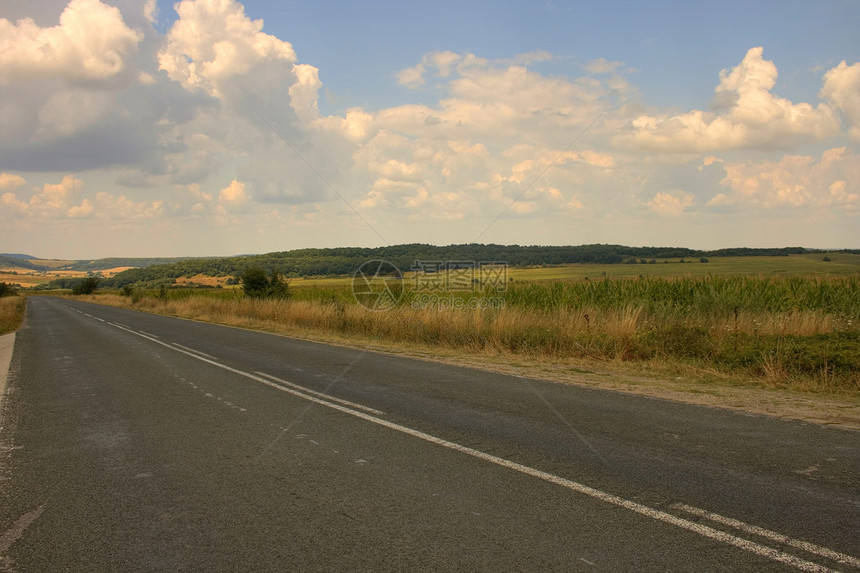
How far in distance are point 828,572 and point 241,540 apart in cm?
346

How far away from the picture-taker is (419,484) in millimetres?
4535

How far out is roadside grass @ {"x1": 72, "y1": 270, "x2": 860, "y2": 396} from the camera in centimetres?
994

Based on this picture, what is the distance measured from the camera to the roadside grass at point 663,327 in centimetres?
994

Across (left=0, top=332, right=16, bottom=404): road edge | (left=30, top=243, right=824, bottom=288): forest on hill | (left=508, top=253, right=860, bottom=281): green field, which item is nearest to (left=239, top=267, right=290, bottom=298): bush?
(left=30, top=243, right=824, bottom=288): forest on hill

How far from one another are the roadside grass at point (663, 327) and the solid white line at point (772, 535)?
20.5ft

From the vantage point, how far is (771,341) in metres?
11.1

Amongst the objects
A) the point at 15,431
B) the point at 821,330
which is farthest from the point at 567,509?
the point at 821,330

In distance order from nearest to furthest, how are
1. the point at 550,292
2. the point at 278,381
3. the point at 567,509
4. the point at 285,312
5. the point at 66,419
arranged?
the point at 567,509
the point at 66,419
the point at 278,381
the point at 550,292
the point at 285,312

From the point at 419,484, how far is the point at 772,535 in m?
2.46

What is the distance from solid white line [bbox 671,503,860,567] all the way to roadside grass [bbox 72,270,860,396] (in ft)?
20.5

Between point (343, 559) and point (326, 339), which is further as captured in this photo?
point (326, 339)

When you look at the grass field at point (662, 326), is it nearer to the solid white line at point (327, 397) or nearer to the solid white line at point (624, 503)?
the solid white line at point (327, 397)

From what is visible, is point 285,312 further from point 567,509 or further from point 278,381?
point 567,509

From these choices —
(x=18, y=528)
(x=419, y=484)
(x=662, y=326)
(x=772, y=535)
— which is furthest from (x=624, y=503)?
(x=662, y=326)
